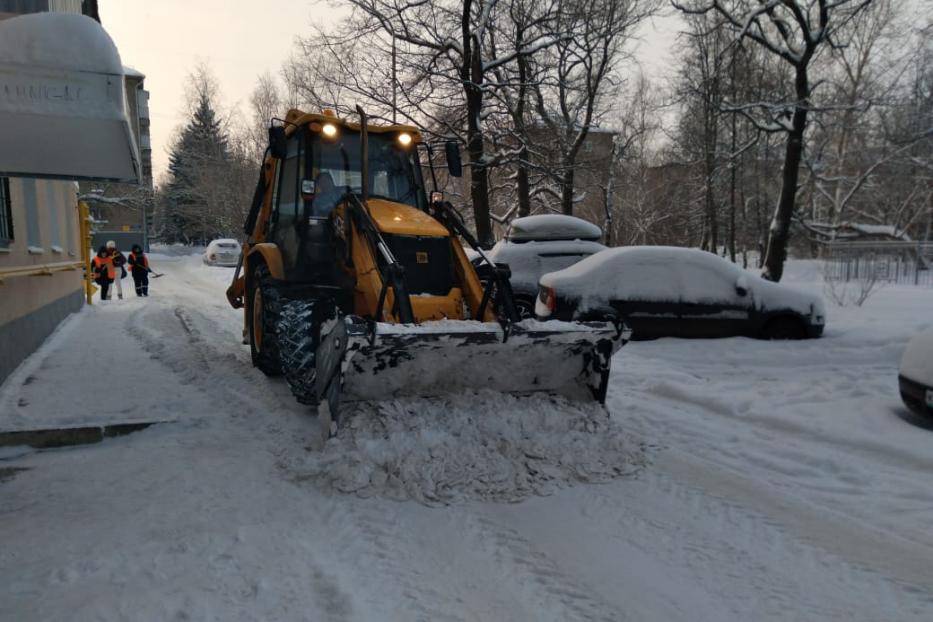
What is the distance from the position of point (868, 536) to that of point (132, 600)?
3.68m

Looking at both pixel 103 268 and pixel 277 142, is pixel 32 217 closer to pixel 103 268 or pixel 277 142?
pixel 277 142

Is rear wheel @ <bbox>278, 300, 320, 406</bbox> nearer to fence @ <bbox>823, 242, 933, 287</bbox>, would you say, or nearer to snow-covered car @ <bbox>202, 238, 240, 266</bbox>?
fence @ <bbox>823, 242, 933, 287</bbox>

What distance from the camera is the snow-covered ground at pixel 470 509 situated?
288cm

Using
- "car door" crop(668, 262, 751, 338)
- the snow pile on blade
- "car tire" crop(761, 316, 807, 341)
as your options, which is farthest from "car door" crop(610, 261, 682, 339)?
the snow pile on blade

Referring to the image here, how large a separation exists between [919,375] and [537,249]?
273 inches

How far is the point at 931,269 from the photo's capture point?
70.7 ft

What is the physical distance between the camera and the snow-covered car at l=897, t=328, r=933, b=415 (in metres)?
5.33

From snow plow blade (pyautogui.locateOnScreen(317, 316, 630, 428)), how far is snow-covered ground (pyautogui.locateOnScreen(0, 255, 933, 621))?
0.24 metres

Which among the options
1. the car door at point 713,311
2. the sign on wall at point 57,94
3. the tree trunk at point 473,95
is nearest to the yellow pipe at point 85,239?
the tree trunk at point 473,95

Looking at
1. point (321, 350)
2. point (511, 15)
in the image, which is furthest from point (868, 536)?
point (511, 15)

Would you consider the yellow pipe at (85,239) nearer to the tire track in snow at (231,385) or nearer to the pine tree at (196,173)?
the tire track in snow at (231,385)

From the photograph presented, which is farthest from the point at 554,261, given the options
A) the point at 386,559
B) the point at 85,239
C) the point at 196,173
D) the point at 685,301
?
the point at 196,173

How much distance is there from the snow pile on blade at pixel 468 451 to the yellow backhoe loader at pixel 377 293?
0.24 m

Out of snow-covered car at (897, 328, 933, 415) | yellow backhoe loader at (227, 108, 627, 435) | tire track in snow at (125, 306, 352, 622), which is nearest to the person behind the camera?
tire track in snow at (125, 306, 352, 622)
